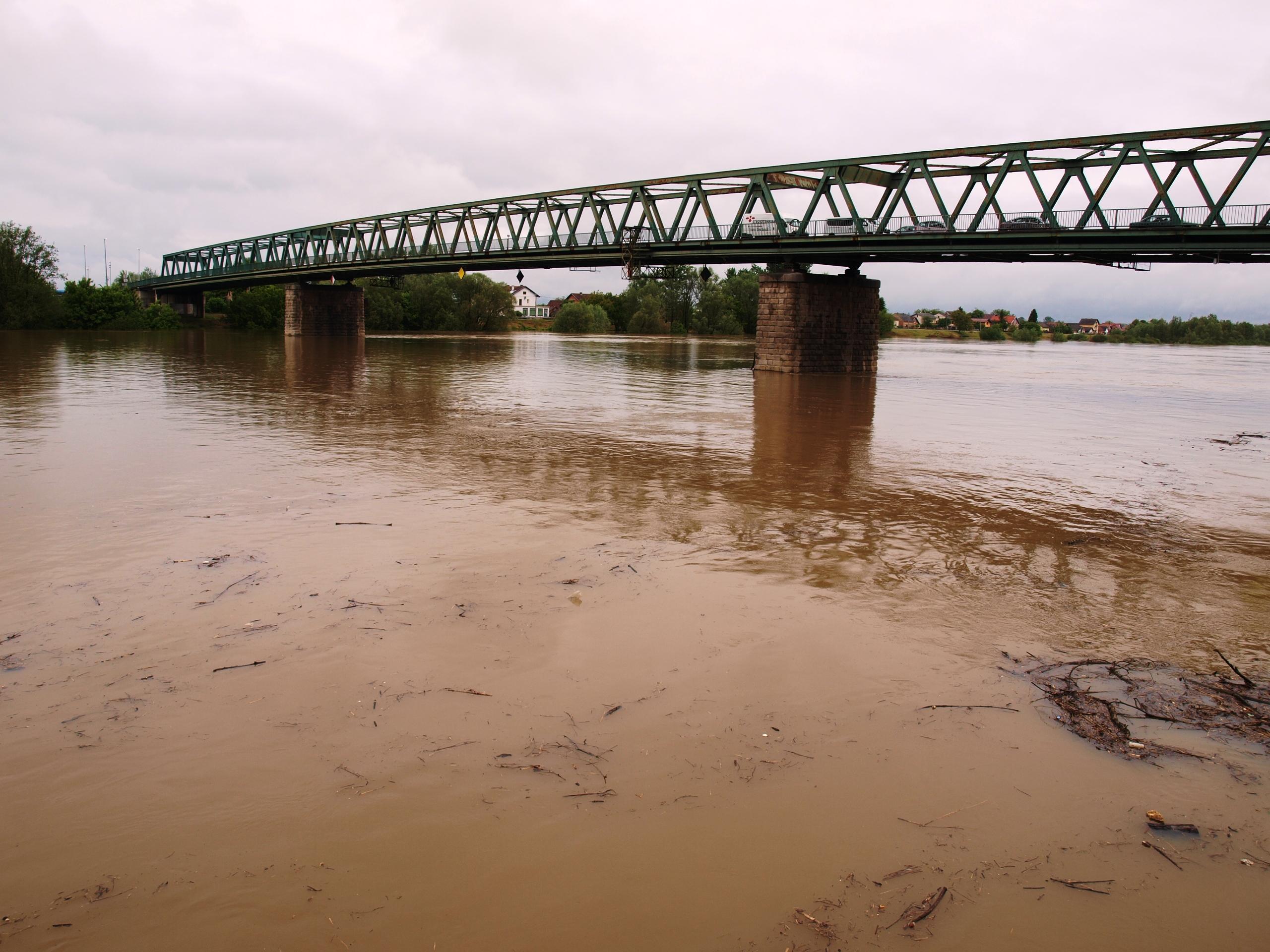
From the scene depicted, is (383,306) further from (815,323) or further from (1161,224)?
(1161,224)

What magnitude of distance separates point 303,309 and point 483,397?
182 feet

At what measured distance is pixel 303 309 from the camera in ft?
236

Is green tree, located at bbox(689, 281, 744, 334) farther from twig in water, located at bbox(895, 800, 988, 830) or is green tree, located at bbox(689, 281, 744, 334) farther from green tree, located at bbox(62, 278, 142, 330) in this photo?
twig in water, located at bbox(895, 800, 988, 830)

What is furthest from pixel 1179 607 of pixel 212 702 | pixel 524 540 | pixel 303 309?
pixel 303 309

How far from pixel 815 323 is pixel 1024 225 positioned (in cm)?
874

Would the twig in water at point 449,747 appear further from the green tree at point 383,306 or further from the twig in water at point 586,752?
the green tree at point 383,306

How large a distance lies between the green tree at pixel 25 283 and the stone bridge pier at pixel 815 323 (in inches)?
2925

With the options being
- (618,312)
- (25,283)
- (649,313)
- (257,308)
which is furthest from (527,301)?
(25,283)

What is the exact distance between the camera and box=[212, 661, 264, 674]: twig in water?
194 inches

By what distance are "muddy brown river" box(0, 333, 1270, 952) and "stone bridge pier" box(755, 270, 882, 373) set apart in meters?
23.6

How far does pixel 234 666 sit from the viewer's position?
4.98 meters

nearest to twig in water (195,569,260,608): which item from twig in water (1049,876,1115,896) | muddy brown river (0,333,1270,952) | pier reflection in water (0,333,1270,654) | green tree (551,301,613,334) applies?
muddy brown river (0,333,1270,952)

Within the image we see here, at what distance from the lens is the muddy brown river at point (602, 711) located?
314 cm

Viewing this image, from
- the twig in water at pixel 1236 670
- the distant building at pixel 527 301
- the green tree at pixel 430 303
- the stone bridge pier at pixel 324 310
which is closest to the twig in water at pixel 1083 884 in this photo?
the twig in water at pixel 1236 670
